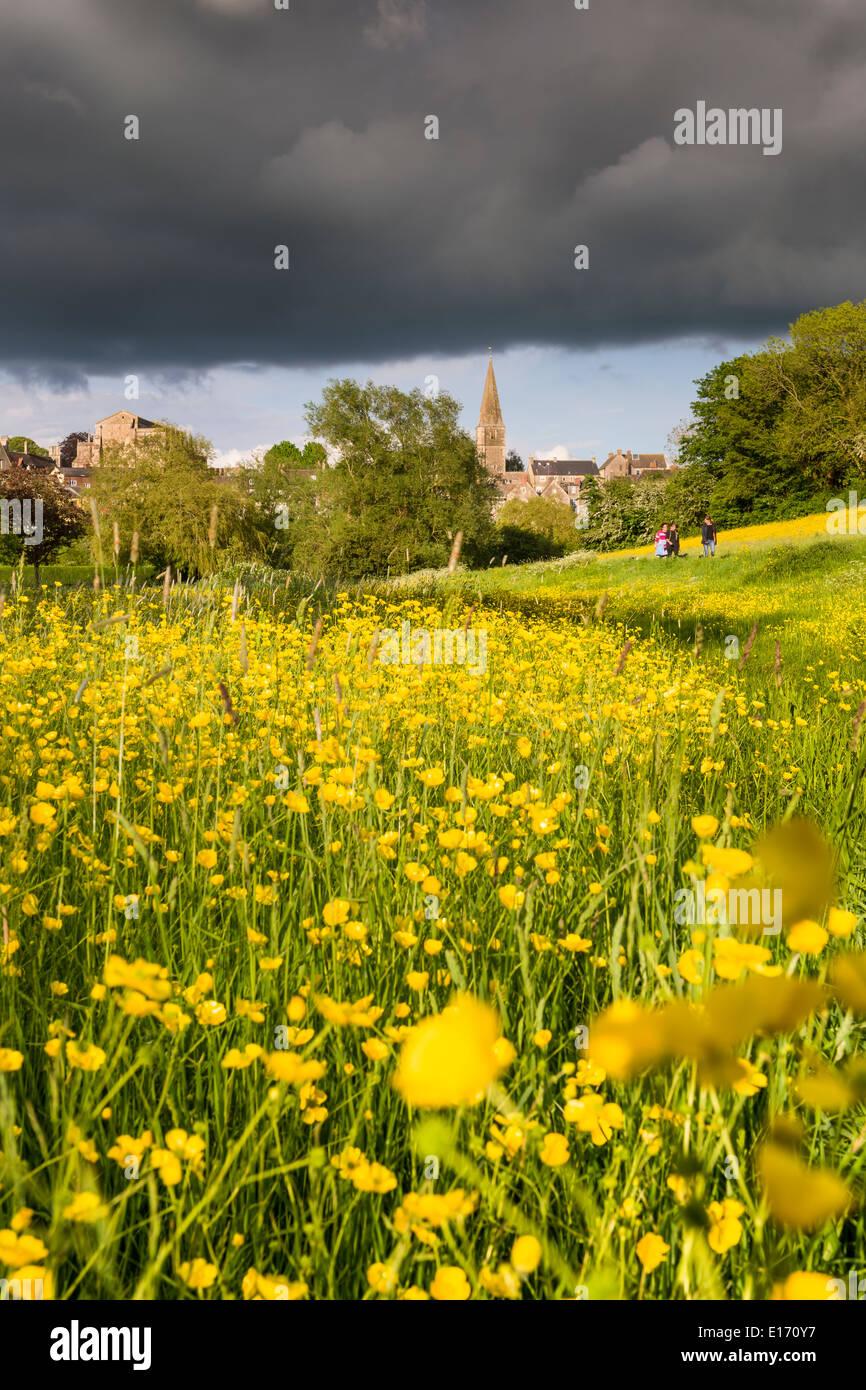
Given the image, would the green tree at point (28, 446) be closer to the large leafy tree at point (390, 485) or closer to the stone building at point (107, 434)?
the stone building at point (107, 434)

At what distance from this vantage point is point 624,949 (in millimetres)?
2107

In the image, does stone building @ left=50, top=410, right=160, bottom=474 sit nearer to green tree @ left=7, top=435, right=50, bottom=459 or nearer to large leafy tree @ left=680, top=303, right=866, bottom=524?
green tree @ left=7, top=435, right=50, bottom=459

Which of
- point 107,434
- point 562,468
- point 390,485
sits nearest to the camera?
point 390,485

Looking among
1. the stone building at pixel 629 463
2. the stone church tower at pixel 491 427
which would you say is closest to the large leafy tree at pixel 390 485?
the stone church tower at pixel 491 427

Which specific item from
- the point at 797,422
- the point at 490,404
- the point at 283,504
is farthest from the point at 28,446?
the point at 797,422

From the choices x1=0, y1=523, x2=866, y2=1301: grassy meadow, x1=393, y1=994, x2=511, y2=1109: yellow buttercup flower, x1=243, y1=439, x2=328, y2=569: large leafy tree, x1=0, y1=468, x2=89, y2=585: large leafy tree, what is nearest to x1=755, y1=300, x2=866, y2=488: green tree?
x1=243, y1=439, x2=328, y2=569: large leafy tree

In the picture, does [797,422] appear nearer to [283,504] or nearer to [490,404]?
[283,504]

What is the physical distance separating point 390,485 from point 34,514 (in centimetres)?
1848

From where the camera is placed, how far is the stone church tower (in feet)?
422

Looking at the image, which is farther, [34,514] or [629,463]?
[629,463]

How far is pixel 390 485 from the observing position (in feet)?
150

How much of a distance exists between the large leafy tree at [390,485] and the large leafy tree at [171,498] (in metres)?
5.94
